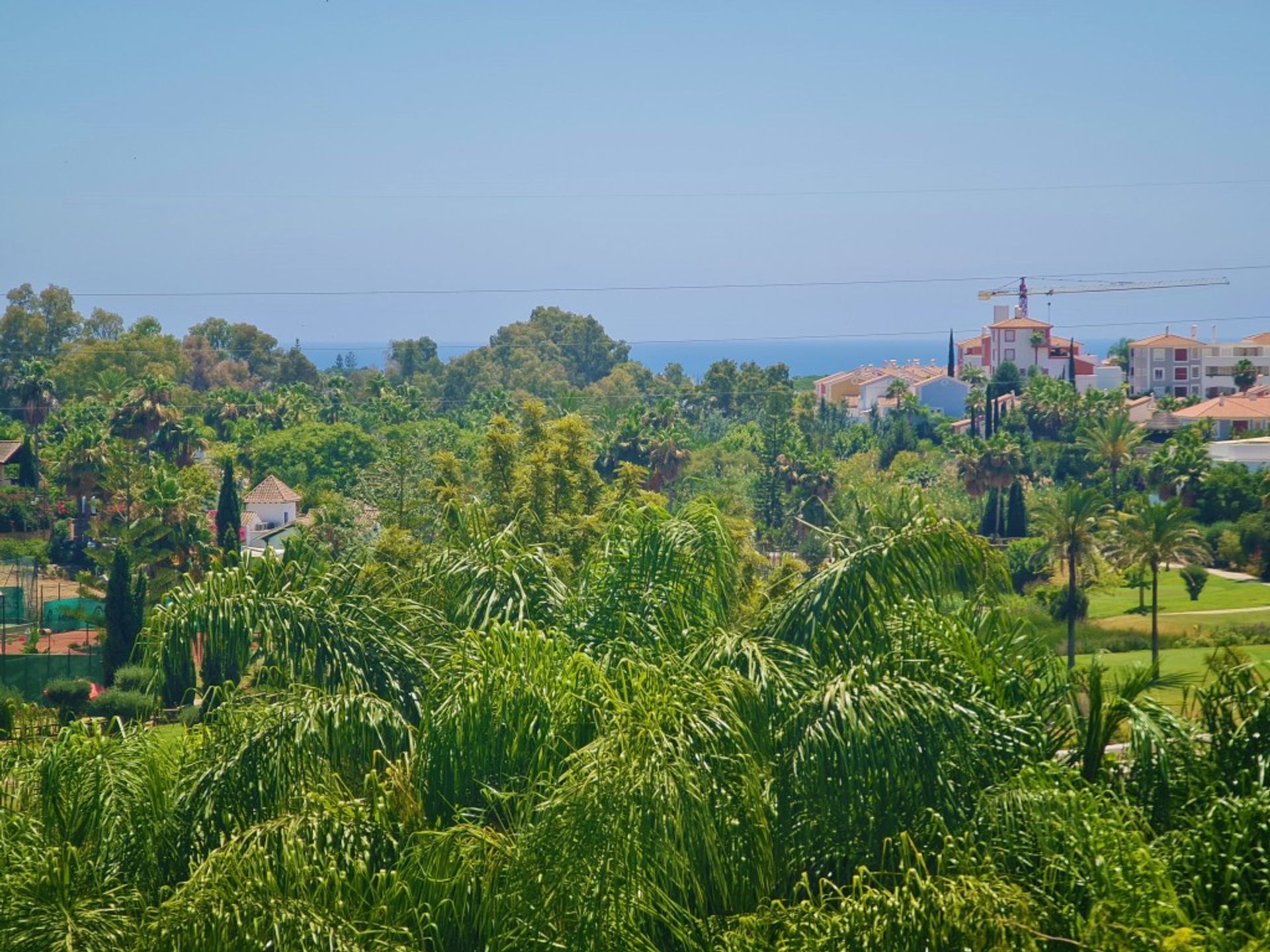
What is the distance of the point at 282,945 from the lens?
8758mm

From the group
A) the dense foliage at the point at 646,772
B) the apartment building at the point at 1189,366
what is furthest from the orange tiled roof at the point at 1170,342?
the dense foliage at the point at 646,772

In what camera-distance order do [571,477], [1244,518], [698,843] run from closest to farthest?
[698,843] → [571,477] → [1244,518]

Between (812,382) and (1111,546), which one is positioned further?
(812,382)

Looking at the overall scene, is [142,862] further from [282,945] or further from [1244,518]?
[1244,518]

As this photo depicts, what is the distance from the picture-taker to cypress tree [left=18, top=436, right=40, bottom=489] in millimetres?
70188

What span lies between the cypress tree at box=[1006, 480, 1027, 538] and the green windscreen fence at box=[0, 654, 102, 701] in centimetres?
3664

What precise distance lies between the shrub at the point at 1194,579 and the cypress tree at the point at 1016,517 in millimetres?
10204

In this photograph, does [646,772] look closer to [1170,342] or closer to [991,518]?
[991,518]

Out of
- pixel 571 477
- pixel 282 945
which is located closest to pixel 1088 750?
pixel 282 945

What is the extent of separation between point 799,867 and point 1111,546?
1524 inches

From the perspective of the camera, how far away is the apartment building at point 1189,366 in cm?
11606

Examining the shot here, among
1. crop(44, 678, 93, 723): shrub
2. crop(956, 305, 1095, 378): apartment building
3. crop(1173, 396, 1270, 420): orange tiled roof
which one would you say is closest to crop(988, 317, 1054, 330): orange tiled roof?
crop(956, 305, 1095, 378): apartment building

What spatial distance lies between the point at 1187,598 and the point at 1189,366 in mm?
71860

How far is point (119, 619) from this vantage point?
119 ft
